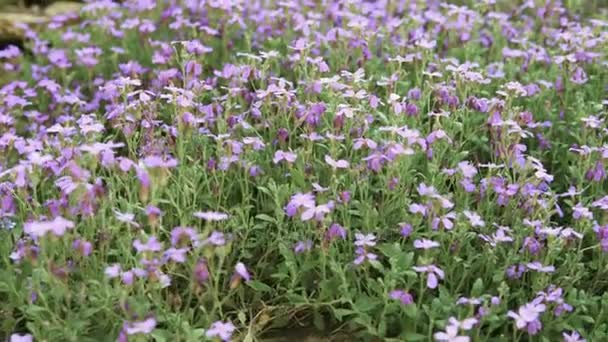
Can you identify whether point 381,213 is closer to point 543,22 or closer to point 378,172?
point 378,172

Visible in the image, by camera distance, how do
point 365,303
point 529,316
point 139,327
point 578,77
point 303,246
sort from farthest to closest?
point 578,77, point 303,246, point 365,303, point 529,316, point 139,327

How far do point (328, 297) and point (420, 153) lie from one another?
84cm

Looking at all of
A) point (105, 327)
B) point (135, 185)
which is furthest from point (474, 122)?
point (105, 327)

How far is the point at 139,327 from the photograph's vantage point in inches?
104

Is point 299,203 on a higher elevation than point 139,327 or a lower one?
higher

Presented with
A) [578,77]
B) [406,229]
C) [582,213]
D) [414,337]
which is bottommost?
[414,337]

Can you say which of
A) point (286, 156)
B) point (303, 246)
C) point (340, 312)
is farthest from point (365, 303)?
point (286, 156)

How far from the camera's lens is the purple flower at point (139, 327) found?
2.61 metres

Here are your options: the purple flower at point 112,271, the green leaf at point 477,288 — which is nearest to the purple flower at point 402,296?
the green leaf at point 477,288

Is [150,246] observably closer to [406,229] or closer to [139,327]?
[139,327]

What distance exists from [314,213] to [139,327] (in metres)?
0.76

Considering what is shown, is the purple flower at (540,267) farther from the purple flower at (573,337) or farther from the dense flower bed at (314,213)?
the purple flower at (573,337)

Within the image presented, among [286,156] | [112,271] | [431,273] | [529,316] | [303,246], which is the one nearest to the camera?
[112,271]

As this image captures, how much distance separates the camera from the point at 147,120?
3547mm
